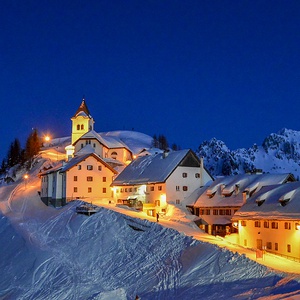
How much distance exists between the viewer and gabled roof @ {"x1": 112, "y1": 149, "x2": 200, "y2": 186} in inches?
2562

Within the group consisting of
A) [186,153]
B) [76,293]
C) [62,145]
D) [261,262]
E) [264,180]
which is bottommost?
[76,293]

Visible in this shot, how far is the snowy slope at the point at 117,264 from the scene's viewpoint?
97.1ft

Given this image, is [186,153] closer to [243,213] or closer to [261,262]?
[243,213]

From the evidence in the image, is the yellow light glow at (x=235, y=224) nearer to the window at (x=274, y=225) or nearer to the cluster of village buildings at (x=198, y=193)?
the cluster of village buildings at (x=198, y=193)

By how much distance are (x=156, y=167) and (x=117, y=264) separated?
28.8 metres

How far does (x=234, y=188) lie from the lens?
58125mm

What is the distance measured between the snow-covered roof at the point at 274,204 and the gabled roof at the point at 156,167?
16.5 metres

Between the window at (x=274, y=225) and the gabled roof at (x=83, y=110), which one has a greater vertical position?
the gabled roof at (x=83, y=110)

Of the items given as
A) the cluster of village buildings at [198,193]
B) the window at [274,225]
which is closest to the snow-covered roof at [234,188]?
the cluster of village buildings at [198,193]

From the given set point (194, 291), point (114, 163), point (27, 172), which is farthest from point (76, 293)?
point (27, 172)

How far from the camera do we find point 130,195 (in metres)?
68.2

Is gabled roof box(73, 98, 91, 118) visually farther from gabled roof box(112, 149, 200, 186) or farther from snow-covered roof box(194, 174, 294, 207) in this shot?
snow-covered roof box(194, 174, 294, 207)

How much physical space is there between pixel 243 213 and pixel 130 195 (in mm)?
23496

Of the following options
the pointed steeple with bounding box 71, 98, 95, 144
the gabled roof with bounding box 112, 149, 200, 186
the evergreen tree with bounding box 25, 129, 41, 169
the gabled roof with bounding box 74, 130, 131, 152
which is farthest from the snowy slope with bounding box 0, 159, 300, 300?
the evergreen tree with bounding box 25, 129, 41, 169
